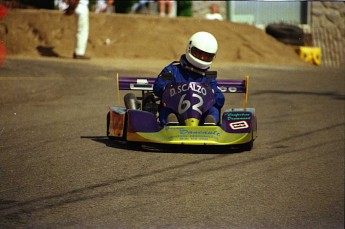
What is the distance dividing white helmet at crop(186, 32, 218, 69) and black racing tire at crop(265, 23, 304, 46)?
2135 cm

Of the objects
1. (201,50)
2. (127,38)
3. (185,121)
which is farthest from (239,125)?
(127,38)

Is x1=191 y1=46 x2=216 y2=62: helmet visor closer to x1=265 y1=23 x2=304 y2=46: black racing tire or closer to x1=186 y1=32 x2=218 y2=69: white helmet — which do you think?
x1=186 y1=32 x2=218 y2=69: white helmet

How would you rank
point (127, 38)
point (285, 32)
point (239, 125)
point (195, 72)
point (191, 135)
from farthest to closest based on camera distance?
point (285, 32)
point (127, 38)
point (195, 72)
point (239, 125)
point (191, 135)

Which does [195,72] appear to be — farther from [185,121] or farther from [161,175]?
[161,175]

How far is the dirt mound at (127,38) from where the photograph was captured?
1055 inches

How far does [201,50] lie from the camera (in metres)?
9.73

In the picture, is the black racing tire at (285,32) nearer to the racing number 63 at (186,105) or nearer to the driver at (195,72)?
the driver at (195,72)

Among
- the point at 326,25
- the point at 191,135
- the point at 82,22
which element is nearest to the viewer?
the point at 191,135

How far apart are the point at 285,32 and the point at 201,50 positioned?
22.0m

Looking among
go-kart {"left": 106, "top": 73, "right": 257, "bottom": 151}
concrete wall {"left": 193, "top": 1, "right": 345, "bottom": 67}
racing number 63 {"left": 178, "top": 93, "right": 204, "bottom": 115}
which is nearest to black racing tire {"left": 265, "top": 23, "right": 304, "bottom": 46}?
concrete wall {"left": 193, "top": 1, "right": 345, "bottom": 67}

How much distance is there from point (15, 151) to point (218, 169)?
80.9 inches

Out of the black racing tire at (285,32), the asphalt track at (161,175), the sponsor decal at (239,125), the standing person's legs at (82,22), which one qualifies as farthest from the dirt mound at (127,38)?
the sponsor decal at (239,125)

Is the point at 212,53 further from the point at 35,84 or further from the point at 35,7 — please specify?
the point at 35,7

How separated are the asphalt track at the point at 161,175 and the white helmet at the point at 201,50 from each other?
2.82ft
